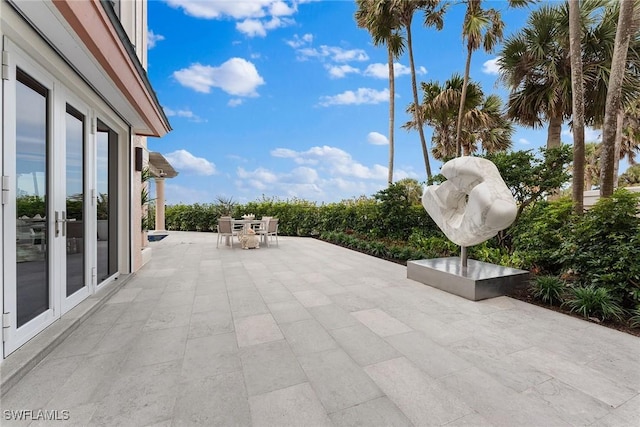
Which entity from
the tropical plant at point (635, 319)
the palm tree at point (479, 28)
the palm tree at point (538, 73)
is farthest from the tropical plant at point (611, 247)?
the palm tree at point (479, 28)

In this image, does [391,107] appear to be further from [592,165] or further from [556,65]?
[592,165]

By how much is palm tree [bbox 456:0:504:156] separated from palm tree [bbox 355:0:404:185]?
6.20 feet

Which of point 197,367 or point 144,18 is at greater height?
point 144,18

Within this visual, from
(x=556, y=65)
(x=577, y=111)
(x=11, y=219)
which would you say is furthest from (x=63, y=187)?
(x=556, y=65)

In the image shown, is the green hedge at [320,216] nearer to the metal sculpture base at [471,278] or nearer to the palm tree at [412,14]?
the palm tree at [412,14]

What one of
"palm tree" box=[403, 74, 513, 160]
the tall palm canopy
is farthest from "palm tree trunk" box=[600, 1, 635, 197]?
"palm tree" box=[403, 74, 513, 160]

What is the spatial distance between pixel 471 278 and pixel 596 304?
1.23 meters

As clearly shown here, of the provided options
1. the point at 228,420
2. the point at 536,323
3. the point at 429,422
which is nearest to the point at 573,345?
the point at 536,323

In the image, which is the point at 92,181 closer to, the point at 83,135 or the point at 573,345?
the point at 83,135

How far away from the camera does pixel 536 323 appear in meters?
3.01

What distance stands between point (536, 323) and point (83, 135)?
5568mm

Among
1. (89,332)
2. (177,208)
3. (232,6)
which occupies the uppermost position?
(232,6)

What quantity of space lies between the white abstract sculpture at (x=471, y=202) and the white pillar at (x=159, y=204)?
1148 centimetres

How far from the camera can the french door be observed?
7.11 feet
